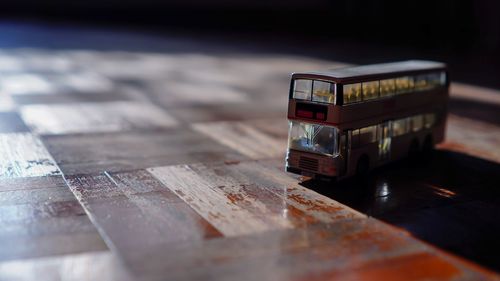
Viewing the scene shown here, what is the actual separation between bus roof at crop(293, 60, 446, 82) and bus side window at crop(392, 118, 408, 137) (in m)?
1.48

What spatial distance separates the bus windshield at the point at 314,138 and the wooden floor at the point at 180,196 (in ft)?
3.42

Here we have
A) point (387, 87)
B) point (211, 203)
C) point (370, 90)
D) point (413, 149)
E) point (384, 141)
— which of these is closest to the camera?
point (211, 203)

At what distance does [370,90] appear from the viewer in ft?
58.1

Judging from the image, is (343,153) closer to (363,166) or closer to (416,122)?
(363,166)

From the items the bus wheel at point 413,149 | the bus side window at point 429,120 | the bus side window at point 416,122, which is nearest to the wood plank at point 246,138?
the bus wheel at point 413,149

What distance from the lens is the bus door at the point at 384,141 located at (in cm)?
1838

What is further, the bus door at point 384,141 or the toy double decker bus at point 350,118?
the bus door at point 384,141

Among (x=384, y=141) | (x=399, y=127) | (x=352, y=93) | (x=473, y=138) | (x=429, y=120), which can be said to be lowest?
(x=473, y=138)

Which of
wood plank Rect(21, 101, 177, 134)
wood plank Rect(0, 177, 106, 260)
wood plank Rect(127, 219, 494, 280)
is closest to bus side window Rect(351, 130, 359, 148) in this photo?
wood plank Rect(127, 219, 494, 280)

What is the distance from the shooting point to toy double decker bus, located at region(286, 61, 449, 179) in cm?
1661

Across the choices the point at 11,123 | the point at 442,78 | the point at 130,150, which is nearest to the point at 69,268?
the point at 130,150

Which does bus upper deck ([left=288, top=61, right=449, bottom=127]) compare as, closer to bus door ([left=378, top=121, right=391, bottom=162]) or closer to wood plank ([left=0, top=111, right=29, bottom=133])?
bus door ([left=378, top=121, right=391, bottom=162])

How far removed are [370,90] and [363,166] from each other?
2.15 m

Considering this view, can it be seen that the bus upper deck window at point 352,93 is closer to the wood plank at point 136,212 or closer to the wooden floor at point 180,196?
the wooden floor at point 180,196
